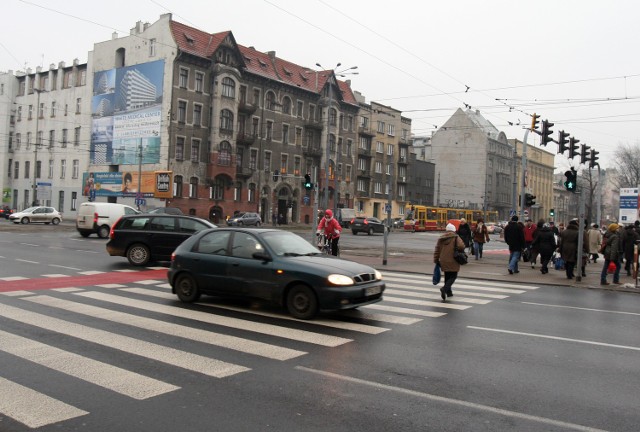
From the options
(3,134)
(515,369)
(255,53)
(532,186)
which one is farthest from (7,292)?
(532,186)

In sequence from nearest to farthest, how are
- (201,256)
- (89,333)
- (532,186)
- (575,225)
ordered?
1. (89,333)
2. (201,256)
3. (575,225)
4. (532,186)

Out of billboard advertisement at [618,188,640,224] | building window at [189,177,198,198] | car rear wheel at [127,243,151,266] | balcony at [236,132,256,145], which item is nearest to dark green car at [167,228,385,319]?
car rear wheel at [127,243,151,266]

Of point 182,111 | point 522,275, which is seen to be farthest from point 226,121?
point 522,275

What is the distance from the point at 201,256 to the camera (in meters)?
9.60

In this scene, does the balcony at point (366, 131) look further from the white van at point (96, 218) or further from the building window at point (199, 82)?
the white van at point (96, 218)

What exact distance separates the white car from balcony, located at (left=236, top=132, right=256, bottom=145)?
63.2 feet

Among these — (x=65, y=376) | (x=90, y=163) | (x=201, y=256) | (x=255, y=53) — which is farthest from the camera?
(x=255, y=53)

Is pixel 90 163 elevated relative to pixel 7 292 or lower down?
elevated

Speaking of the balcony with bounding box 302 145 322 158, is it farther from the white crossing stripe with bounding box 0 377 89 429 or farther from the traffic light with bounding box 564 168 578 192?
the white crossing stripe with bounding box 0 377 89 429

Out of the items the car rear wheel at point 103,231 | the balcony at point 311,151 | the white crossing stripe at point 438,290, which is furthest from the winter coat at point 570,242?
the balcony at point 311,151

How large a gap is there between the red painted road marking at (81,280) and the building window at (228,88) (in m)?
42.5

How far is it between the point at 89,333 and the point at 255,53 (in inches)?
2260

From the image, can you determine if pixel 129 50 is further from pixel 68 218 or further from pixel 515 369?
pixel 515 369

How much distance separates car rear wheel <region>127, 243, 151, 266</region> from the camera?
15.9 meters
